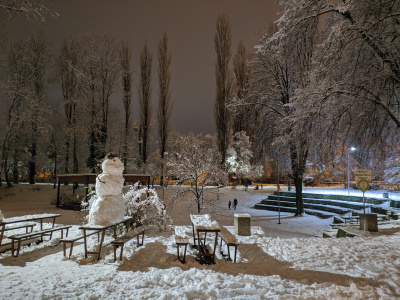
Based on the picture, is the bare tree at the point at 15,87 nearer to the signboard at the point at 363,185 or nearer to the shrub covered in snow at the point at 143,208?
the shrub covered in snow at the point at 143,208

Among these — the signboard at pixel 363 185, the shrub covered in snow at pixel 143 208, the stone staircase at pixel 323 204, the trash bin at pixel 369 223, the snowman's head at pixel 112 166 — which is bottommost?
the stone staircase at pixel 323 204

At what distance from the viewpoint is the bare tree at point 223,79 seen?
3706 centimetres

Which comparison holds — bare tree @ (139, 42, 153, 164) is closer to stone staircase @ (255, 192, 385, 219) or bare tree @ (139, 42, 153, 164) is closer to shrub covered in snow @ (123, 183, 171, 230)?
stone staircase @ (255, 192, 385, 219)

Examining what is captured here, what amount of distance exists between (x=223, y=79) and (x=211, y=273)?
114 feet

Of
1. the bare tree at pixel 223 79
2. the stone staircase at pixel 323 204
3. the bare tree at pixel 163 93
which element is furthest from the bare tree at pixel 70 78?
the stone staircase at pixel 323 204

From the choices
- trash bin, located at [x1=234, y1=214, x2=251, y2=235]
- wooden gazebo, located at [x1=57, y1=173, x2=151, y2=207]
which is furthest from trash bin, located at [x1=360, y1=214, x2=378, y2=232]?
wooden gazebo, located at [x1=57, y1=173, x2=151, y2=207]

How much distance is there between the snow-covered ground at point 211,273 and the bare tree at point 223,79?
29969 millimetres

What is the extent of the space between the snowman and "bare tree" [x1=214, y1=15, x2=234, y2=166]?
30.0m

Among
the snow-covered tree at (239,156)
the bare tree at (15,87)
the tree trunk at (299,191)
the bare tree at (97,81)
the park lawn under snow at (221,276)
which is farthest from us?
the snow-covered tree at (239,156)

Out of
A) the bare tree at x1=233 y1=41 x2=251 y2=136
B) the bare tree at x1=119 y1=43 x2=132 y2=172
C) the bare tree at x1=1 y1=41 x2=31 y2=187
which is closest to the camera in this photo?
the bare tree at x1=1 y1=41 x2=31 y2=187

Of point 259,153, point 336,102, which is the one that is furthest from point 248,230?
point 259,153

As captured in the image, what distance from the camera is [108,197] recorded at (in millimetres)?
6758

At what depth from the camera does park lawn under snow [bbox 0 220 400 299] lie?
4.00 m

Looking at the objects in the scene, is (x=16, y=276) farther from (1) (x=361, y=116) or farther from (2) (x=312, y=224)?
(2) (x=312, y=224)
